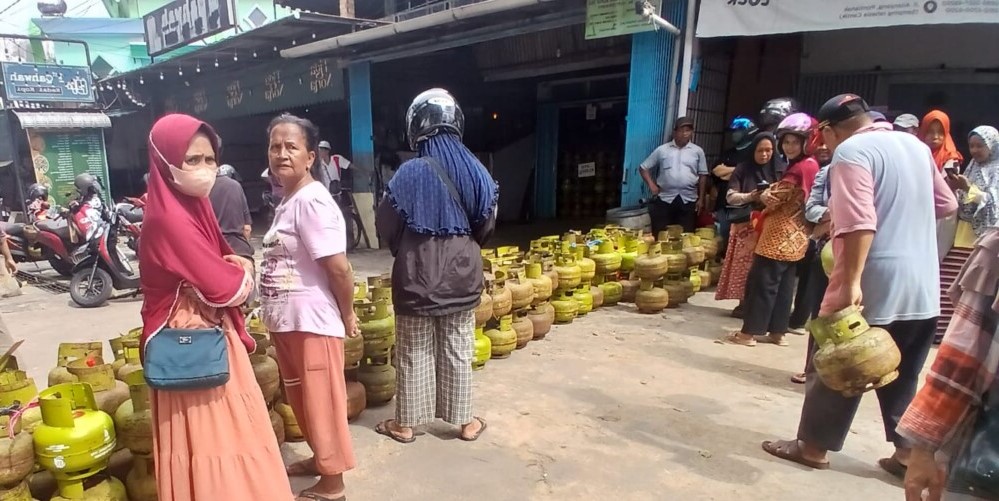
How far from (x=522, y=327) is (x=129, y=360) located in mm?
2519

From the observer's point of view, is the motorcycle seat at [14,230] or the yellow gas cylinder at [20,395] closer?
the yellow gas cylinder at [20,395]

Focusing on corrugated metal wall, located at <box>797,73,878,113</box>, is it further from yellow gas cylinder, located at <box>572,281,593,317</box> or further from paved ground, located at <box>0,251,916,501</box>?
yellow gas cylinder, located at <box>572,281,593,317</box>

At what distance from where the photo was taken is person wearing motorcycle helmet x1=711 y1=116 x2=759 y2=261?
5902 mm

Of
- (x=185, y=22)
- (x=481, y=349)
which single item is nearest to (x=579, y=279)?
(x=481, y=349)

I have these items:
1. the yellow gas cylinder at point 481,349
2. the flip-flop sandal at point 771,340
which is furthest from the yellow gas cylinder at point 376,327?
the flip-flop sandal at point 771,340

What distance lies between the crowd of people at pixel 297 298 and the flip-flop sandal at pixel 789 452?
1.49 m

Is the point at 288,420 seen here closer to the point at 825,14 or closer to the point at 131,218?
the point at 825,14

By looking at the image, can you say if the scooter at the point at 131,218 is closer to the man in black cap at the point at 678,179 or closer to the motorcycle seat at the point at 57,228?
the motorcycle seat at the point at 57,228

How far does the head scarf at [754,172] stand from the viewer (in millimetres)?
4906

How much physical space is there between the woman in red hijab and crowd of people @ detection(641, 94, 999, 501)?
1855 mm

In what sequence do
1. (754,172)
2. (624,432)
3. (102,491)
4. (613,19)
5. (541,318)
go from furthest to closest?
1. (613,19)
2. (754,172)
3. (541,318)
4. (624,432)
5. (102,491)

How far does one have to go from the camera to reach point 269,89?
1144cm

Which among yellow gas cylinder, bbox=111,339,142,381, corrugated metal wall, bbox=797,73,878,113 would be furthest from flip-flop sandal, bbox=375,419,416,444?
corrugated metal wall, bbox=797,73,878,113

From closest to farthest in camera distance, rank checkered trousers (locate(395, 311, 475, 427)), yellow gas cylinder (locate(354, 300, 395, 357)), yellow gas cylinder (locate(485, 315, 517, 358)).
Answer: checkered trousers (locate(395, 311, 475, 427)) < yellow gas cylinder (locate(354, 300, 395, 357)) < yellow gas cylinder (locate(485, 315, 517, 358))
